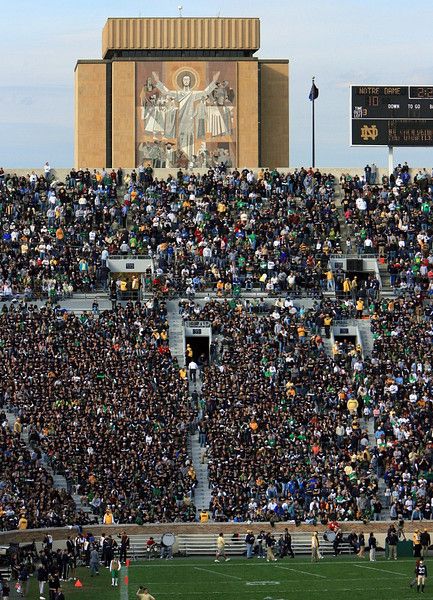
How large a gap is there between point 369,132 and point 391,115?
1.25 meters

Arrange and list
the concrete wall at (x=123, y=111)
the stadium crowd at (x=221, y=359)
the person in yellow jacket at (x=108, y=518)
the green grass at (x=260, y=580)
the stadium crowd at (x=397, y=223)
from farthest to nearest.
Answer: the concrete wall at (x=123, y=111)
the stadium crowd at (x=397, y=223)
the stadium crowd at (x=221, y=359)
the person in yellow jacket at (x=108, y=518)
the green grass at (x=260, y=580)

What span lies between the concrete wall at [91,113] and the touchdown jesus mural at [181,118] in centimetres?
246

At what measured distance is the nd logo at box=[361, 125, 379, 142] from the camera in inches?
2956

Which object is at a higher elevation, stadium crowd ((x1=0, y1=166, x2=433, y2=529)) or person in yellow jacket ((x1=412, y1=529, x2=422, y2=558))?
stadium crowd ((x1=0, y1=166, x2=433, y2=529))

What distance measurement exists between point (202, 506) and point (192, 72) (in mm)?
38042


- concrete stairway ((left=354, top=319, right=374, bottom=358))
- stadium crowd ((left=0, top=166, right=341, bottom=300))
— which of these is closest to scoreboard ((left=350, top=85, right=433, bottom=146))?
stadium crowd ((left=0, top=166, right=341, bottom=300))

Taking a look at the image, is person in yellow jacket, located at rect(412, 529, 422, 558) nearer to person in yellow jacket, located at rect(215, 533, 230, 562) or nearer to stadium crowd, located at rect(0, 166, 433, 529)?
stadium crowd, located at rect(0, 166, 433, 529)

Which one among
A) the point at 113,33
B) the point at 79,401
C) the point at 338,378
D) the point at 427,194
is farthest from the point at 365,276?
the point at 113,33

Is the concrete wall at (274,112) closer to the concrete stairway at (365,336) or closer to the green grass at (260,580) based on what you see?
the concrete stairway at (365,336)

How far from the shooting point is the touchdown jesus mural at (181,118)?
87.9 metres

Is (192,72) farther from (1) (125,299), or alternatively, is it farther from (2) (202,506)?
(2) (202,506)

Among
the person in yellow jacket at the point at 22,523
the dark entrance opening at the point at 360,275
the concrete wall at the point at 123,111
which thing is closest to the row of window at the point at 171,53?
the concrete wall at the point at 123,111

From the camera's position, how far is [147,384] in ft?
198

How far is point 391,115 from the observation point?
75062 millimetres
